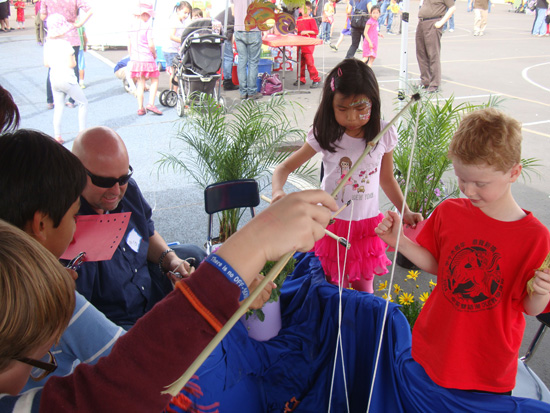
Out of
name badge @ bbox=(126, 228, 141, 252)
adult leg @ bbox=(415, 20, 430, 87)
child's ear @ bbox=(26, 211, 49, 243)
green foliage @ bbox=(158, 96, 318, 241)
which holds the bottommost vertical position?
name badge @ bbox=(126, 228, 141, 252)

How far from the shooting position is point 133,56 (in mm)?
5656

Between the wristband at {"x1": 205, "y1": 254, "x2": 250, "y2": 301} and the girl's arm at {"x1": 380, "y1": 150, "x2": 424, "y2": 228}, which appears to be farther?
the girl's arm at {"x1": 380, "y1": 150, "x2": 424, "y2": 228}

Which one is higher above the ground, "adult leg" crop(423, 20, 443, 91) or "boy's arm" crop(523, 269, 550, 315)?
"adult leg" crop(423, 20, 443, 91)

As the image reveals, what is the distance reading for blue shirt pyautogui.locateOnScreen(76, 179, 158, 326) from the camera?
179 cm

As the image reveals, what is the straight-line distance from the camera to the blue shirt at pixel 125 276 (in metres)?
1.79

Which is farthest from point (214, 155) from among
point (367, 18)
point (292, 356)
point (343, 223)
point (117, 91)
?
point (367, 18)

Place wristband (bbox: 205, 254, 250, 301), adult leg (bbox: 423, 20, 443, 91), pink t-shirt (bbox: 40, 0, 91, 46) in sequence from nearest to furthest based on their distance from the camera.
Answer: wristband (bbox: 205, 254, 250, 301) < pink t-shirt (bbox: 40, 0, 91, 46) < adult leg (bbox: 423, 20, 443, 91)

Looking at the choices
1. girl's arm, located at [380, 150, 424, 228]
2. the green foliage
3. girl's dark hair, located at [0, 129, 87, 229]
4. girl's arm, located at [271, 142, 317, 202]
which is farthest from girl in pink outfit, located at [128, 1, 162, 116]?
girl's dark hair, located at [0, 129, 87, 229]

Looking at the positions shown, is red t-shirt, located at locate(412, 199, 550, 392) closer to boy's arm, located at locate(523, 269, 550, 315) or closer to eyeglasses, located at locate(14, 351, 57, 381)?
boy's arm, located at locate(523, 269, 550, 315)

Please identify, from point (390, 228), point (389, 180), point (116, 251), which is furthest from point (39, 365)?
point (389, 180)

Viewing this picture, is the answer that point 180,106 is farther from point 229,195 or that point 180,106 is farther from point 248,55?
point 229,195

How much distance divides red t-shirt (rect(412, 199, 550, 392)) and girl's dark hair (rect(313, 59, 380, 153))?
2.58 feet

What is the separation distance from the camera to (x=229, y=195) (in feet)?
9.62

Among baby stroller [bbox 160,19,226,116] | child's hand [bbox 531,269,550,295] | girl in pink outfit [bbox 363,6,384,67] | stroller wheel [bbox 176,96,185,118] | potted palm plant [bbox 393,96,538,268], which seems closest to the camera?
child's hand [bbox 531,269,550,295]
